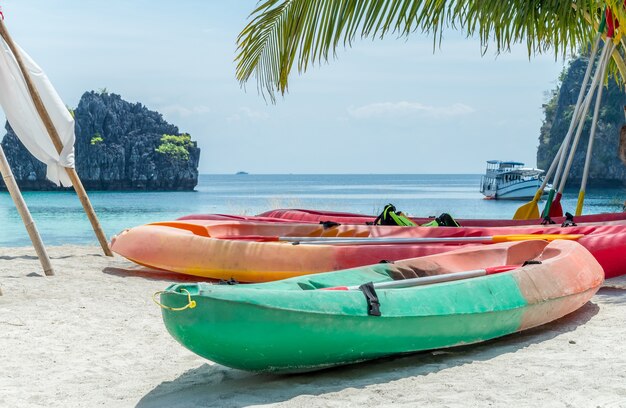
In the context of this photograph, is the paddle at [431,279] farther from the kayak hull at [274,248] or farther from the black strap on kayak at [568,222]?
the black strap on kayak at [568,222]

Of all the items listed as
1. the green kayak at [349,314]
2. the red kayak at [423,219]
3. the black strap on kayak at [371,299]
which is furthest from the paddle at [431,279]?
the red kayak at [423,219]

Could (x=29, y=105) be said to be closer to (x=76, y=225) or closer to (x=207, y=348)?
(x=207, y=348)

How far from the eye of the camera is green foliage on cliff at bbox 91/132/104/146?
3048 inches

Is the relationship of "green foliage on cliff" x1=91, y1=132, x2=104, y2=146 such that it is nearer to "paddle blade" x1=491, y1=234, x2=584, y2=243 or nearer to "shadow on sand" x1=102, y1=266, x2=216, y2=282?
"shadow on sand" x1=102, y1=266, x2=216, y2=282

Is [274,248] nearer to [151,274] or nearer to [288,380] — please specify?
[151,274]

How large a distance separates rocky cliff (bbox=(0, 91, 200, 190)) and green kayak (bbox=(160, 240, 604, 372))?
7313cm

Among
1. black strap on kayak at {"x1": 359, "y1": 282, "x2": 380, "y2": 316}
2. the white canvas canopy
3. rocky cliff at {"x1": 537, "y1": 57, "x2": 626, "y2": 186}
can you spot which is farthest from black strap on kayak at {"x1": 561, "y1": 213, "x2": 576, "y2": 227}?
rocky cliff at {"x1": 537, "y1": 57, "x2": 626, "y2": 186}

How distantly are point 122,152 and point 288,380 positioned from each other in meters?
76.3

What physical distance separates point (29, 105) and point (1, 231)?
17274mm

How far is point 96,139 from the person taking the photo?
77.9m

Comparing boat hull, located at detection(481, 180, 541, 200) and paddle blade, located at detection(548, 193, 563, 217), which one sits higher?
paddle blade, located at detection(548, 193, 563, 217)

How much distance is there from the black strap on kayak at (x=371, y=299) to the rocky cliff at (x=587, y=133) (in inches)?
2207

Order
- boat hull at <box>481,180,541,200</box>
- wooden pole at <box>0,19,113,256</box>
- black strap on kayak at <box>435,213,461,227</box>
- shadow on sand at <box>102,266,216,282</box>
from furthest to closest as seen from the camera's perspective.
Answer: boat hull at <box>481,180,541,200</box>
black strap on kayak at <box>435,213,461,227</box>
wooden pole at <box>0,19,113,256</box>
shadow on sand at <box>102,266,216,282</box>

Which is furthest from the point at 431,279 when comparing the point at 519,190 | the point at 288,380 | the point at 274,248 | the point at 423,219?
the point at 519,190
